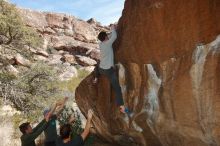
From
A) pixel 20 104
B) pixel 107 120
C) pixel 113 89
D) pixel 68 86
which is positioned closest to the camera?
pixel 113 89

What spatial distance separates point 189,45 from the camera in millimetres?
6703

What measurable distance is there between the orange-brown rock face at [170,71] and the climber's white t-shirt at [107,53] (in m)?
0.14

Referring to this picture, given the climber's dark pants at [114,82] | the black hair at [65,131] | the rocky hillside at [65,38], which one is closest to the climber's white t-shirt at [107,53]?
the climber's dark pants at [114,82]

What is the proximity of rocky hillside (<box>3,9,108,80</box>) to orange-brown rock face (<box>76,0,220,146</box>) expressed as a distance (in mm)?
25392

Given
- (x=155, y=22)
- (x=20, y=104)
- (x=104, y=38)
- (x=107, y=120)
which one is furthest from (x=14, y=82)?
(x=155, y=22)

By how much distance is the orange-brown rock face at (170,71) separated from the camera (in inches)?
257

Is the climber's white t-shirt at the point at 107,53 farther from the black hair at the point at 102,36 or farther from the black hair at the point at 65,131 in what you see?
the black hair at the point at 65,131

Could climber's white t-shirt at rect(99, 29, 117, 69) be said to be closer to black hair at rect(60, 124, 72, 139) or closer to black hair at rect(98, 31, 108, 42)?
black hair at rect(98, 31, 108, 42)

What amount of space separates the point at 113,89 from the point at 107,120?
115 cm

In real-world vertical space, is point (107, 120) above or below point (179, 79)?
below

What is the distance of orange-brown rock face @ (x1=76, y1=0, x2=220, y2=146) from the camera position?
6.53 m

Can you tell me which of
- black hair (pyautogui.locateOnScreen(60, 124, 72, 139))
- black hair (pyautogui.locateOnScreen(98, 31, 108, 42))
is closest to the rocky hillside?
black hair (pyautogui.locateOnScreen(98, 31, 108, 42))

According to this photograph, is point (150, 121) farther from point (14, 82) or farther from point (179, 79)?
point (14, 82)

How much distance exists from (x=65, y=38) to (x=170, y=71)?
128ft
